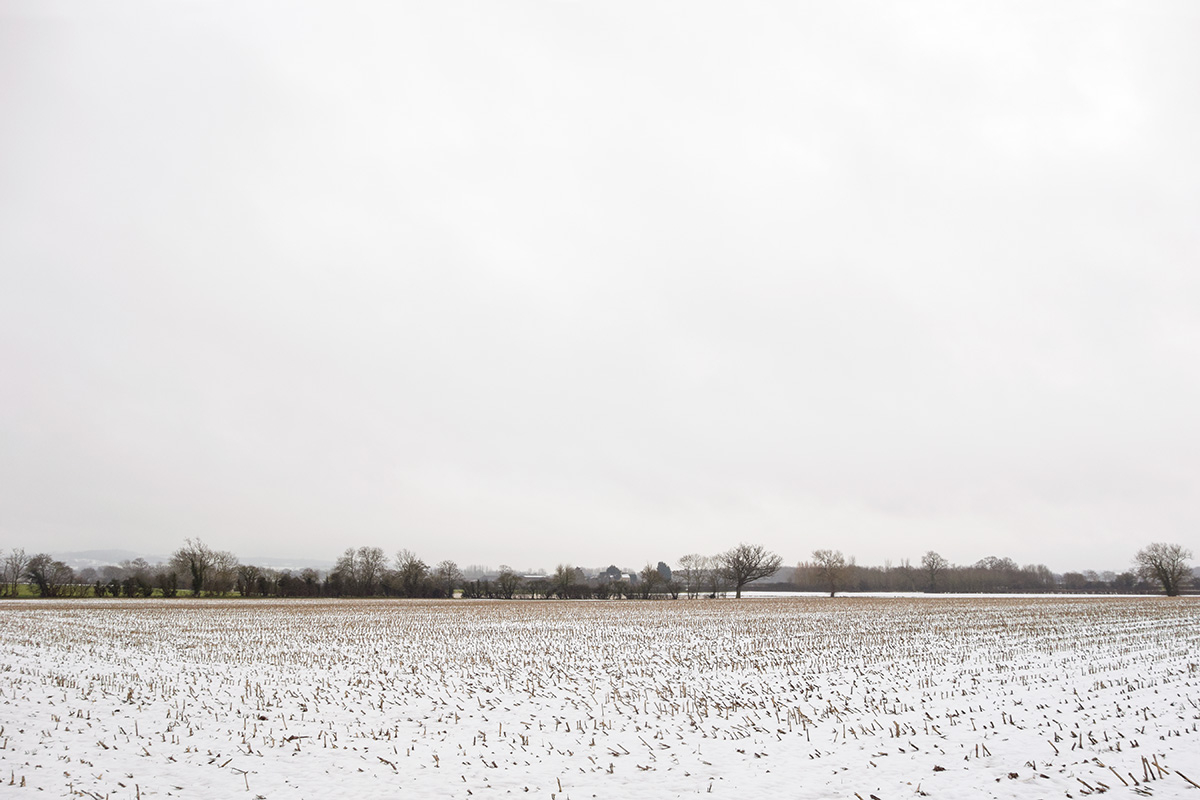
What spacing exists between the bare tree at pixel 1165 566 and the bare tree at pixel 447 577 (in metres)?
109

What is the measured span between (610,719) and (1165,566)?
4670 inches

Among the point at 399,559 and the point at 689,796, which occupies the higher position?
the point at 689,796

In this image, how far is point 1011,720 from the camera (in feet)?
38.5

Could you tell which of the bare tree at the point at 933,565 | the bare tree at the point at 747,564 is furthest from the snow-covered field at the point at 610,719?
the bare tree at the point at 933,565

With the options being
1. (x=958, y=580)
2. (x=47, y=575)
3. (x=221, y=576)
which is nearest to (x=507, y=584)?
(x=221, y=576)

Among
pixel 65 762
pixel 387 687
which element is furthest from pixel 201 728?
pixel 387 687

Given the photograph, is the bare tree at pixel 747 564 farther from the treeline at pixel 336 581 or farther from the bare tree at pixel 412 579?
the bare tree at pixel 412 579

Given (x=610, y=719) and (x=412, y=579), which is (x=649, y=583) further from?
(x=610, y=719)

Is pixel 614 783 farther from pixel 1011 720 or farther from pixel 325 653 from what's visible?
pixel 325 653

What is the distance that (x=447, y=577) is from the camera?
117 m

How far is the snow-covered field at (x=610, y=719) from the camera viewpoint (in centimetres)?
947

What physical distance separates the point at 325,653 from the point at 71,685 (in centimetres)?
887

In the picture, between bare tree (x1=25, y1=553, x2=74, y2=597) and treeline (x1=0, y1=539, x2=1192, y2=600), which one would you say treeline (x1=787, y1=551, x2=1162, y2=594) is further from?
bare tree (x1=25, y1=553, x2=74, y2=597)

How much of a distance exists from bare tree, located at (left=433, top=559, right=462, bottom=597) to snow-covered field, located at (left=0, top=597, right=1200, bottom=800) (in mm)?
85194
